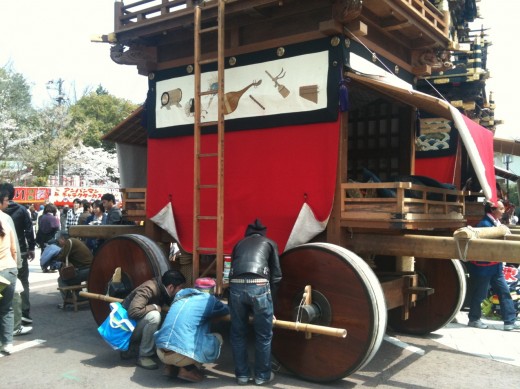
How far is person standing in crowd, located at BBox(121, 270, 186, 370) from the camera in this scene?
5352 millimetres

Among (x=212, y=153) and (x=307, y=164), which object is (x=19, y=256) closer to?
(x=212, y=153)

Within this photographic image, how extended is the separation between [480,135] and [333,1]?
7.15 ft

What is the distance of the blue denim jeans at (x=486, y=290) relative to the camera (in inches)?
286

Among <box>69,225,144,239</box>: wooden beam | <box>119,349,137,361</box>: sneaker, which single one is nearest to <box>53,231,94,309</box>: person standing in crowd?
<box>69,225,144,239</box>: wooden beam

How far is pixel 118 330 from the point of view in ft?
17.6

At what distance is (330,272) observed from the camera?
4.85m

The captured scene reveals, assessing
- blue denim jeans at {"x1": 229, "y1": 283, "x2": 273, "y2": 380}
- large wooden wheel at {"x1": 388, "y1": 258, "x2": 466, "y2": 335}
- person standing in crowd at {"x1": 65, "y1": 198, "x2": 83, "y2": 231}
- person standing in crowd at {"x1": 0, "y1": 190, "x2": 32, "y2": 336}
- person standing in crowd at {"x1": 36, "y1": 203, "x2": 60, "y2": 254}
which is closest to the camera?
blue denim jeans at {"x1": 229, "y1": 283, "x2": 273, "y2": 380}

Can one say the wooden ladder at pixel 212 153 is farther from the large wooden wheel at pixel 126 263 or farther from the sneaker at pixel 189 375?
the sneaker at pixel 189 375

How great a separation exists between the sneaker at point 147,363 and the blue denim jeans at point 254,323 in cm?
102

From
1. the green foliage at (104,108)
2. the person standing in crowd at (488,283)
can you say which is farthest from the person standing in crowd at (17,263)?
the green foliage at (104,108)

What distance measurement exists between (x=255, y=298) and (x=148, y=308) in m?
1.44

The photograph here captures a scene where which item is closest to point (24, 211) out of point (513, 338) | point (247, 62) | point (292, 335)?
point (247, 62)

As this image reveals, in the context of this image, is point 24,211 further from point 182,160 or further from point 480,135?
point 480,135

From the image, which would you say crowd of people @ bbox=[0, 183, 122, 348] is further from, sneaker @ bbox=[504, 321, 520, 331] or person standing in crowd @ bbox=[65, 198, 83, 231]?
sneaker @ bbox=[504, 321, 520, 331]
